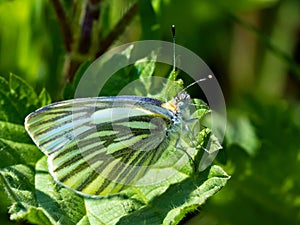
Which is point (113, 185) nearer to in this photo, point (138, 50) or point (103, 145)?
point (103, 145)

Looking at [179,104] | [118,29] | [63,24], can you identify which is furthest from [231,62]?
[179,104]

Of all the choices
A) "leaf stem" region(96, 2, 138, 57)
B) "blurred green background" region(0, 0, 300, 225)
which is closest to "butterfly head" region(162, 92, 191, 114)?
"blurred green background" region(0, 0, 300, 225)

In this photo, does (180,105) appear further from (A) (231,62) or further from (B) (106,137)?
(A) (231,62)

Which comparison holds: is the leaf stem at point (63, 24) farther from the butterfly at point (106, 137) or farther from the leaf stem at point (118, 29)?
the butterfly at point (106, 137)

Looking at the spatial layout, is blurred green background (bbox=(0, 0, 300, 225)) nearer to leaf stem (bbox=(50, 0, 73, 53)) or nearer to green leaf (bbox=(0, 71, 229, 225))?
leaf stem (bbox=(50, 0, 73, 53))

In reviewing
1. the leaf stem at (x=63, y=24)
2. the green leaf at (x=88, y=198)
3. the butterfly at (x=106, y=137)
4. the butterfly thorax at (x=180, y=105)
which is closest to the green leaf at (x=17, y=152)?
the green leaf at (x=88, y=198)

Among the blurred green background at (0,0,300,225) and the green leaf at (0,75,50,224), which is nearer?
the green leaf at (0,75,50,224)
